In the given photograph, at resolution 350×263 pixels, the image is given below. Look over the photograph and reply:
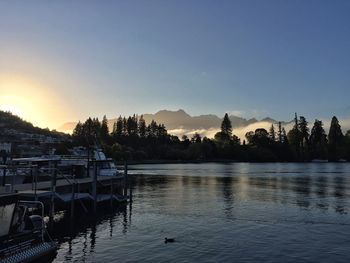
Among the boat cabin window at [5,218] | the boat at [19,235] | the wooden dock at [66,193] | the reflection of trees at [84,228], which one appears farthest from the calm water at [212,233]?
the boat cabin window at [5,218]

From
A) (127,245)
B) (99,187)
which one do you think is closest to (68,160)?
(99,187)

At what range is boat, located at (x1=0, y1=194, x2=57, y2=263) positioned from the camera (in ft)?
76.7

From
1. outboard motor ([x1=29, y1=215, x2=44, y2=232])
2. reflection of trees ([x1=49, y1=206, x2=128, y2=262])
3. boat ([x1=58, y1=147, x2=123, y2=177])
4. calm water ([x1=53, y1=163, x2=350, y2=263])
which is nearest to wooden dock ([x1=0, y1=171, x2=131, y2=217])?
reflection of trees ([x1=49, y1=206, x2=128, y2=262])

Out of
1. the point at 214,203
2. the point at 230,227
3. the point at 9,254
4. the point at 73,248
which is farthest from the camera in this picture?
the point at 214,203

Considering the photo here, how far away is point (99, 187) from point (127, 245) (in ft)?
95.9

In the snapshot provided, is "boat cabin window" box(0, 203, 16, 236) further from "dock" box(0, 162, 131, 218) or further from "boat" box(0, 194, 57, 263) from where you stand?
"dock" box(0, 162, 131, 218)

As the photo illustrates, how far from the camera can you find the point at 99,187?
2402 inches

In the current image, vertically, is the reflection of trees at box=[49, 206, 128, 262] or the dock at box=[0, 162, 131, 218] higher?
the dock at box=[0, 162, 131, 218]

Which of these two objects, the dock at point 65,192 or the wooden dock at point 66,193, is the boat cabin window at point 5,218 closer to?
the dock at point 65,192

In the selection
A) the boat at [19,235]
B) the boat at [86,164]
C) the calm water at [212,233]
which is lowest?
the calm water at [212,233]

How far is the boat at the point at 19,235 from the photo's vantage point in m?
23.4

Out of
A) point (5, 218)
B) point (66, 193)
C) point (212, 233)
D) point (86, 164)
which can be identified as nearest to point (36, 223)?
point (5, 218)

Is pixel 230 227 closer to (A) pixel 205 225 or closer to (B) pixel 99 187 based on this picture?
(A) pixel 205 225

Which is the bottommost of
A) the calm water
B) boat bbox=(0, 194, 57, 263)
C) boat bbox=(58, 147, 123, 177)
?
the calm water
